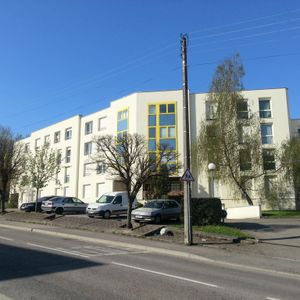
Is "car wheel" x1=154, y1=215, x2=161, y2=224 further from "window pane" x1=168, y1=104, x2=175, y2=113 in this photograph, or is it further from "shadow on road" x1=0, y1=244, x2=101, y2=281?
"window pane" x1=168, y1=104, x2=175, y2=113

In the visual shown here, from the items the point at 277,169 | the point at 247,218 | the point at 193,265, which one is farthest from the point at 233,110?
the point at 193,265

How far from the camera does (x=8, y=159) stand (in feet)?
113

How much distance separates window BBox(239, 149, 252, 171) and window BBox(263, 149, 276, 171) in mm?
1662

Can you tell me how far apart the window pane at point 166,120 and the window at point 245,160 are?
1116 cm

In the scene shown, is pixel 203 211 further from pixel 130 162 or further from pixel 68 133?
pixel 68 133

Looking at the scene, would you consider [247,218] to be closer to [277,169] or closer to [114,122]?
[277,169]

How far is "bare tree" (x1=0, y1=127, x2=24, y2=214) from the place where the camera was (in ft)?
112

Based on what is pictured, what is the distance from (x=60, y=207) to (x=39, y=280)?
26.0 meters

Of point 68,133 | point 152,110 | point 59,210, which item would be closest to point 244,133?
point 152,110

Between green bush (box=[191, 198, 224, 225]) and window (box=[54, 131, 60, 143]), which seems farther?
window (box=[54, 131, 60, 143])

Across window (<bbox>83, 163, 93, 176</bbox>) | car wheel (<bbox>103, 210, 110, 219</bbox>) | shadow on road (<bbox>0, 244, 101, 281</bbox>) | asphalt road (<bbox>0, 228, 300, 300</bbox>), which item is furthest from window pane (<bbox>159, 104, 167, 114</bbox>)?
shadow on road (<bbox>0, 244, 101, 281</bbox>)

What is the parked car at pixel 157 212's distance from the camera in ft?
74.4

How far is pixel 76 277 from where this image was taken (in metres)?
8.17

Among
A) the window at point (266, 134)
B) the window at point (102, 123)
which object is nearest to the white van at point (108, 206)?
the window at point (266, 134)
